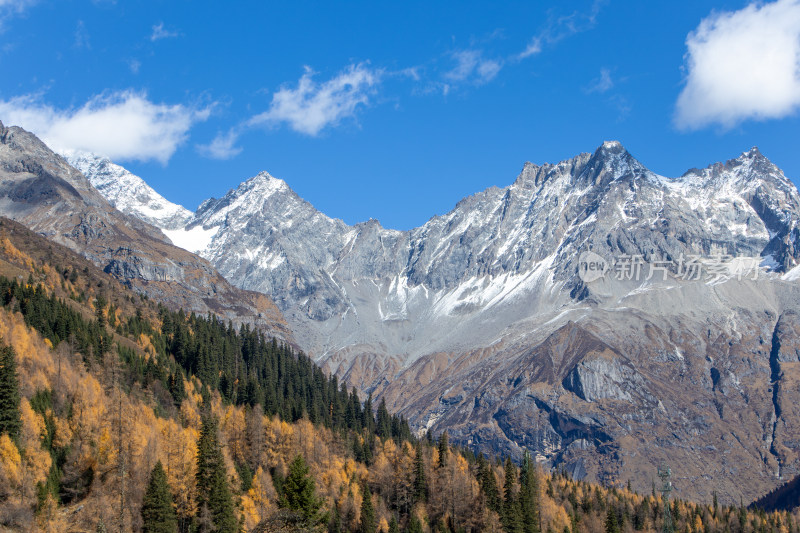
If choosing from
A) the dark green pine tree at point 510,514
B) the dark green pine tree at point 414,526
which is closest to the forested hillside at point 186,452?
the dark green pine tree at point 510,514

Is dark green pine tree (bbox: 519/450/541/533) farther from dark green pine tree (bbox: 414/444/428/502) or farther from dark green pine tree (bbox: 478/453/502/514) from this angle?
dark green pine tree (bbox: 414/444/428/502)

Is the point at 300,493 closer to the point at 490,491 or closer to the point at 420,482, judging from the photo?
the point at 490,491

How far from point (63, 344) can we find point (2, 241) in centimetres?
7792

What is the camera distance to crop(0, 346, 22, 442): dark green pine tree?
98188 millimetres

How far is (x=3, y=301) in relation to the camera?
14838 centimetres

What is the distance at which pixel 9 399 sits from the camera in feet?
328

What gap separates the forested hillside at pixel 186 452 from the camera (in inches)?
3661

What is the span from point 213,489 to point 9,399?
2789 cm

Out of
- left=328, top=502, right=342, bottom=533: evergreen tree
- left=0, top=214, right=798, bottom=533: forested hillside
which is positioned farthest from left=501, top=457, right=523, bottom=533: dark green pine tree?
left=328, top=502, right=342, bottom=533: evergreen tree

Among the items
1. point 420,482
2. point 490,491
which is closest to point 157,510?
point 420,482

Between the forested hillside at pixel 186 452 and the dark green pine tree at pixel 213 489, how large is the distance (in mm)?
177

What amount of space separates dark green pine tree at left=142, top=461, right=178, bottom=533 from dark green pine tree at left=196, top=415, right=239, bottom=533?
15.8ft

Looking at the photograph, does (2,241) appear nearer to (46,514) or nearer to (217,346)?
(217,346)

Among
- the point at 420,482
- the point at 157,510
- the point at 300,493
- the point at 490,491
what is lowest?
the point at 157,510
